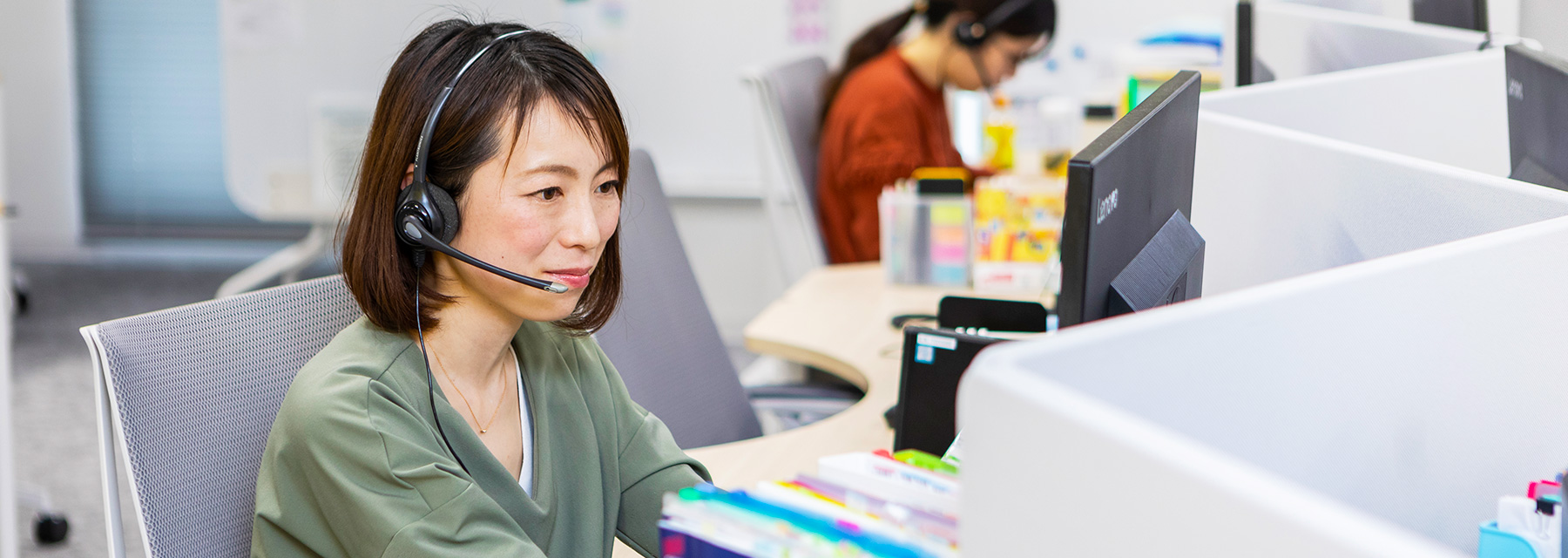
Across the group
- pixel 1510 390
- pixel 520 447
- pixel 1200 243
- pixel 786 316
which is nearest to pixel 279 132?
pixel 786 316

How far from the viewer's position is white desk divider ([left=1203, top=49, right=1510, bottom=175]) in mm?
1092

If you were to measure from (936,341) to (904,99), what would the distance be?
1491 mm

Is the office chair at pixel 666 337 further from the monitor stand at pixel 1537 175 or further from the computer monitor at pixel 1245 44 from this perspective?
the monitor stand at pixel 1537 175

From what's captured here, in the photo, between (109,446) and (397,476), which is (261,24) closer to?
(109,446)

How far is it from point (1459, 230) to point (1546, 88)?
27 cm

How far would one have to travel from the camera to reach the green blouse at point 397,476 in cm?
79

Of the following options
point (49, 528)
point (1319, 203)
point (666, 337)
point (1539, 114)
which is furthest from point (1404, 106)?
point (49, 528)

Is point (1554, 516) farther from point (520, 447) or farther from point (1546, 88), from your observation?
point (520, 447)

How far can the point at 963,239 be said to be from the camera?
2043 millimetres

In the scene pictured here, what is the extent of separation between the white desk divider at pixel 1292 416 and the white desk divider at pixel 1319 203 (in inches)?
4.1

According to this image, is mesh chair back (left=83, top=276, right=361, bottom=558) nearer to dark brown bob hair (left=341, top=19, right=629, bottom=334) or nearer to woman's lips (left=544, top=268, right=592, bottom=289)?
dark brown bob hair (left=341, top=19, right=629, bottom=334)

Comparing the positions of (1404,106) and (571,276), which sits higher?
(1404,106)

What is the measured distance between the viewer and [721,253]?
12.7 feet

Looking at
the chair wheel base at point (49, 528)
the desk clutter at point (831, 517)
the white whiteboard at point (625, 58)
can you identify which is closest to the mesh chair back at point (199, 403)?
the desk clutter at point (831, 517)
